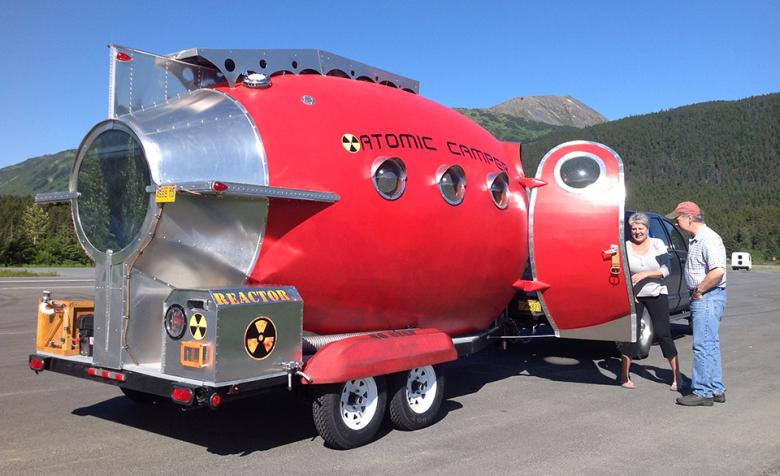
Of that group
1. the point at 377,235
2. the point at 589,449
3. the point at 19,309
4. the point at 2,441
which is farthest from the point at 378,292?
the point at 19,309

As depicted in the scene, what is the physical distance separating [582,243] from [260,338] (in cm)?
380

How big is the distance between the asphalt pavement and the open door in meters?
0.89

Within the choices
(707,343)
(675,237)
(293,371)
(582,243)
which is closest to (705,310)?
(707,343)

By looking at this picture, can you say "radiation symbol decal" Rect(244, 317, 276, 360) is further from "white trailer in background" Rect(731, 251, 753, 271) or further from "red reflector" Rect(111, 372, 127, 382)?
"white trailer in background" Rect(731, 251, 753, 271)

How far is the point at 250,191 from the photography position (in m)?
4.94

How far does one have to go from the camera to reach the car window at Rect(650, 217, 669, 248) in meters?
11.1

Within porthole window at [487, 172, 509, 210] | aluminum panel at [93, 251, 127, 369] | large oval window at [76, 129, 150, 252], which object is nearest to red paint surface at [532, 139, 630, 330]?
porthole window at [487, 172, 509, 210]

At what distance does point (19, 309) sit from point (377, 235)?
13.0 meters

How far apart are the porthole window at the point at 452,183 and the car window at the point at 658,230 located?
18.3 ft

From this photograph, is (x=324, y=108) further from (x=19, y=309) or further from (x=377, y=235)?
(x=19, y=309)

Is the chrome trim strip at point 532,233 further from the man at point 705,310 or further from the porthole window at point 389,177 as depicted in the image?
the porthole window at point 389,177

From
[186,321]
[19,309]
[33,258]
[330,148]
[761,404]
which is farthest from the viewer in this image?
[33,258]

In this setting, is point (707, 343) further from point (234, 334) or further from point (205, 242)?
point (205, 242)

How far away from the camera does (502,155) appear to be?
25.1ft
